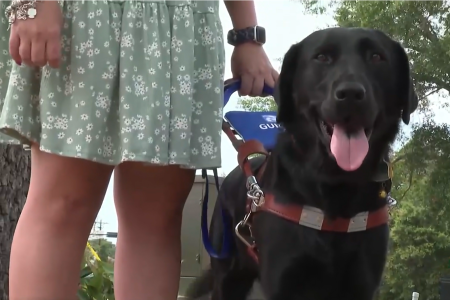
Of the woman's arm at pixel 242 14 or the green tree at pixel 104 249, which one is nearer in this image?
the woman's arm at pixel 242 14

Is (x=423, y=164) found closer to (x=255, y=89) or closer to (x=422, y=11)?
(x=422, y=11)

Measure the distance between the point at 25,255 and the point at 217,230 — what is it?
3.40 ft

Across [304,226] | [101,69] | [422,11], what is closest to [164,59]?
[101,69]

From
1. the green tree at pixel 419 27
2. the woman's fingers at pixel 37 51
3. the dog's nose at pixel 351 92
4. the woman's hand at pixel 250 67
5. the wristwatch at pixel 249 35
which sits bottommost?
the dog's nose at pixel 351 92

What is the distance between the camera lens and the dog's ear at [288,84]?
1921 millimetres

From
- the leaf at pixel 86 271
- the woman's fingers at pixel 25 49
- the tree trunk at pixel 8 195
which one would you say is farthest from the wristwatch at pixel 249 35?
the leaf at pixel 86 271

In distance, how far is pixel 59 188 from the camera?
55.5 inches

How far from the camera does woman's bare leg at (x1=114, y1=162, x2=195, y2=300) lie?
1564 mm

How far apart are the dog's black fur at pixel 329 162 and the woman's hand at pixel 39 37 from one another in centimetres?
75

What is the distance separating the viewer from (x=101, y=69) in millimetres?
1382

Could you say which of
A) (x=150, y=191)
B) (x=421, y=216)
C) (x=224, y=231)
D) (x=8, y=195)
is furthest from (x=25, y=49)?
(x=421, y=216)

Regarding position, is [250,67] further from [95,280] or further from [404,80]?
[95,280]

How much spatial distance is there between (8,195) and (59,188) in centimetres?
123

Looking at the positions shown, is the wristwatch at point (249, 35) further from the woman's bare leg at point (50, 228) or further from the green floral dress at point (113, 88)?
the woman's bare leg at point (50, 228)
